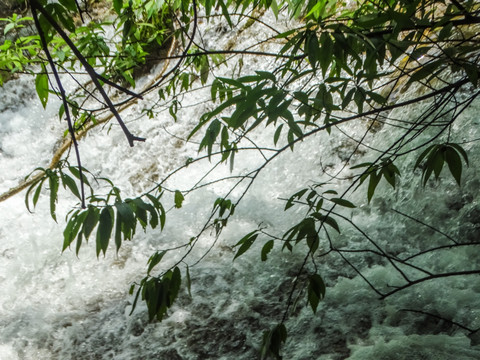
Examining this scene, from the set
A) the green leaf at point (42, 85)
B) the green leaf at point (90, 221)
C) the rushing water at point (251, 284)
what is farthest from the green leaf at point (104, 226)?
the rushing water at point (251, 284)

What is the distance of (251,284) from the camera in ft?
8.72

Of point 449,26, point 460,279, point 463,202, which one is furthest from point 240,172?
point 449,26

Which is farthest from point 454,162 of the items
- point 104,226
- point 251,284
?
point 251,284

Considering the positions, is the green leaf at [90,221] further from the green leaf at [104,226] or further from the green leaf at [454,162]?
the green leaf at [454,162]

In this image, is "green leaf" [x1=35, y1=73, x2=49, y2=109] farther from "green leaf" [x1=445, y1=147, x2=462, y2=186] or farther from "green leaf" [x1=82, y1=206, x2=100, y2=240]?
"green leaf" [x1=445, y1=147, x2=462, y2=186]

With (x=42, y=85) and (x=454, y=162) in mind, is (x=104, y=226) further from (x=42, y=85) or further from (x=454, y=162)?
(x=454, y=162)

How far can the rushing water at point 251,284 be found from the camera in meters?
1.99

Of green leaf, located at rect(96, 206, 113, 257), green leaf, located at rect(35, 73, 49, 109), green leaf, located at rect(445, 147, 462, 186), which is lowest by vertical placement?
green leaf, located at rect(96, 206, 113, 257)

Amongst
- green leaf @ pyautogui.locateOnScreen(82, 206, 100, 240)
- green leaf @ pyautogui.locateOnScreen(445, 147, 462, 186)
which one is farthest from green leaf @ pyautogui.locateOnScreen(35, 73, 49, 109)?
green leaf @ pyautogui.locateOnScreen(445, 147, 462, 186)

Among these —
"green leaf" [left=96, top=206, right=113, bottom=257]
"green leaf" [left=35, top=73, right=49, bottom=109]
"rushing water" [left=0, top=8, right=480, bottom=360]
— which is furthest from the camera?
"rushing water" [left=0, top=8, right=480, bottom=360]

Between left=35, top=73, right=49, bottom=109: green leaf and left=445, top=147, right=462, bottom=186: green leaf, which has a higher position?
left=35, top=73, right=49, bottom=109: green leaf

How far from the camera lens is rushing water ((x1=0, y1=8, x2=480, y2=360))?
1987mm

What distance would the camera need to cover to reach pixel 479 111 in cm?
284

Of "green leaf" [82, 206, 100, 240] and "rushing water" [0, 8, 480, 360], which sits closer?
"green leaf" [82, 206, 100, 240]
